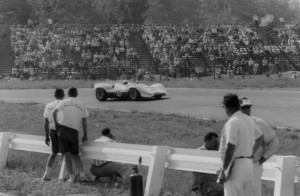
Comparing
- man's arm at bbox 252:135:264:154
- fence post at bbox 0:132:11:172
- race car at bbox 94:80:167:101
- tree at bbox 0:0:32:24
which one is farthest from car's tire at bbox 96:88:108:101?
tree at bbox 0:0:32:24

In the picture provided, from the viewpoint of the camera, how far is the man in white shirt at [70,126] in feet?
35.6

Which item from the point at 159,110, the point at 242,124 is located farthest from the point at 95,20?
the point at 242,124

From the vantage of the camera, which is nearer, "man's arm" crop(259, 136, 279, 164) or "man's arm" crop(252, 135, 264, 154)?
"man's arm" crop(252, 135, 264, 154)

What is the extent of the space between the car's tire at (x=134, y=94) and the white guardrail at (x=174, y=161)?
12243 mm

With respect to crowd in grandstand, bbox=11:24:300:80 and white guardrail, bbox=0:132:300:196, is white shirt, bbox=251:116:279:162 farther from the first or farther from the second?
crowd in grandstand, bbox=11:24:300:80

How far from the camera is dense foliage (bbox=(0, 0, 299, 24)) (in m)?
59.4

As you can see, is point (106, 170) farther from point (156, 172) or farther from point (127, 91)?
point (127, 91)

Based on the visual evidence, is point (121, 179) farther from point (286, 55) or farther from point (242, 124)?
point (286, 55)

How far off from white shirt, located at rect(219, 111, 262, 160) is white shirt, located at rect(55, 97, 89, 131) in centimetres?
453

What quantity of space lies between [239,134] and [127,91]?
1776cm

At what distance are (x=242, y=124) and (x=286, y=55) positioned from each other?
100 feet

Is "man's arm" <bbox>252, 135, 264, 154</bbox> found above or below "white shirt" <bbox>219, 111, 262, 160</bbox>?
below

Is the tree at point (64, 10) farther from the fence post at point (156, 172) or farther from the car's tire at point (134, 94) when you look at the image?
the fence post at point (156, 172)

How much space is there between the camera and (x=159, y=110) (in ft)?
69.3
